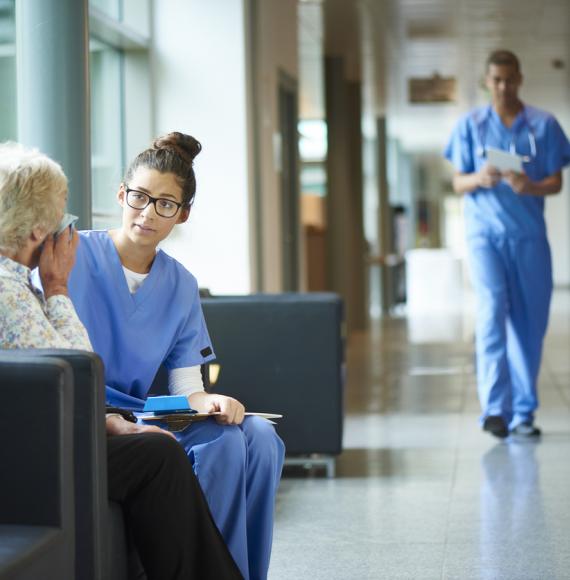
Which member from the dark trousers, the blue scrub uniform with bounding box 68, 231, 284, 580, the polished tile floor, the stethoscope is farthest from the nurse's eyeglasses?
the stethoscope

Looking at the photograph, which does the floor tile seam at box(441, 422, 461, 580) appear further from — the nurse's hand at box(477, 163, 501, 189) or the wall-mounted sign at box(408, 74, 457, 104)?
the wall-mounted sign at box(408, 74, 457, 104)

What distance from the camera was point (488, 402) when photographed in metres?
4.67

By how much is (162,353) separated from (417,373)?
5.08m

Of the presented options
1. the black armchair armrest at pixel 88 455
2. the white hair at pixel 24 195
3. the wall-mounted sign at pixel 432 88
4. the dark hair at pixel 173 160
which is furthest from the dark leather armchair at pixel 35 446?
the wall-mounted sign at pixel 432 88

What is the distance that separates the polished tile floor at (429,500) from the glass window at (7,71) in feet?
4.84

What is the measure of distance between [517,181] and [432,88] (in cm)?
717

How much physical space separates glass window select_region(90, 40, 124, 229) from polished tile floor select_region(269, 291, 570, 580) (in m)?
1.42

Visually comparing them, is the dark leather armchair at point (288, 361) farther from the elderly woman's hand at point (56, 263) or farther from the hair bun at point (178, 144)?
the elderly woman's hand at point (56, 263)

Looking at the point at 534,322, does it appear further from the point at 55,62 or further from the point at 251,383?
the point at 55,62

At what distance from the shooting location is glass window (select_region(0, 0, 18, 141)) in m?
3.79

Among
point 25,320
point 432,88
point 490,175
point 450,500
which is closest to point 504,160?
point 490,175

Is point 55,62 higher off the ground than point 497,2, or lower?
lower

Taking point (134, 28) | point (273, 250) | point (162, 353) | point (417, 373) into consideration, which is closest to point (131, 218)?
point (162, 353)

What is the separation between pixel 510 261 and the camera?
477 centimetres
